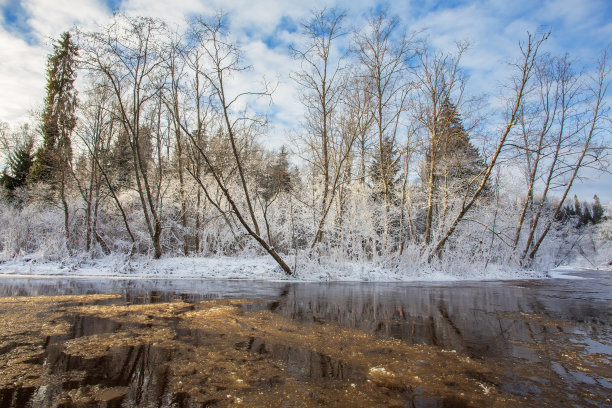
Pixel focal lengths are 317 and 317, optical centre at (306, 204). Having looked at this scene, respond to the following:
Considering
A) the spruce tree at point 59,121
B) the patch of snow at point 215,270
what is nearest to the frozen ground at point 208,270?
the patch of snow at point 215,270

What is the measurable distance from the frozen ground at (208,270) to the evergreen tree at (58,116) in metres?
5.67

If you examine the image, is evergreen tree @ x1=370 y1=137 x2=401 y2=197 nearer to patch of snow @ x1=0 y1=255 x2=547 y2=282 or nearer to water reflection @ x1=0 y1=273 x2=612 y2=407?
patch of snow @ x1=0 y1=255 x2=547 y2=282

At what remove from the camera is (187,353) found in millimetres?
3781

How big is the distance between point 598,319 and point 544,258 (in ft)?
64.5

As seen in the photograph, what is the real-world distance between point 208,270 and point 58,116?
1429 centimetres

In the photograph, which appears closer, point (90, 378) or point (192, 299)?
point (90, 378)

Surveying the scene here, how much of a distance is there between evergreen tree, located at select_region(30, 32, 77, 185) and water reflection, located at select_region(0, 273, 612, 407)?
14.5 metres

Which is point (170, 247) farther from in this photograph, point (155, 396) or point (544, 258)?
point (544, 258)

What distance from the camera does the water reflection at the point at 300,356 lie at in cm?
276

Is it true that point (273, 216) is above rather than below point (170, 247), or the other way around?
above

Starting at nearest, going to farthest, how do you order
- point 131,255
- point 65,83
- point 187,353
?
point 187,353, point 131,255, point 65,83

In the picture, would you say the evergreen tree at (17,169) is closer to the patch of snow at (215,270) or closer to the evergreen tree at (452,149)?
the patch of snow at (215,270)

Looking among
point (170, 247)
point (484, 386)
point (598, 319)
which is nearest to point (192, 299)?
point (484, 386)

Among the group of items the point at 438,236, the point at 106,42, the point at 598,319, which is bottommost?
the point at 598,319
